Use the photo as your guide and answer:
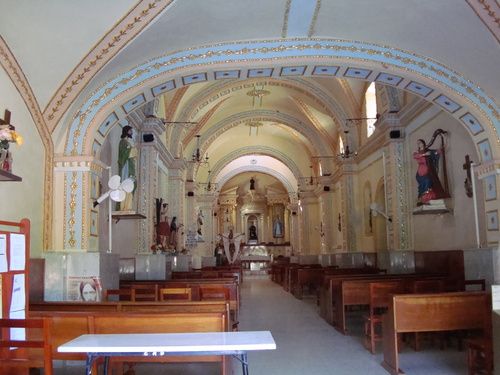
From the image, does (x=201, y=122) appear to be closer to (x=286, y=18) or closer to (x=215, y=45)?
(x=215, y=45)

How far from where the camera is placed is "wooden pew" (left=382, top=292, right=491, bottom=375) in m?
5.63

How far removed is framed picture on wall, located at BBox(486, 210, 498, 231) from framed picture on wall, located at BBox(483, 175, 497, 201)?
23cm

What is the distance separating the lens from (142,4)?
6480 millimetres

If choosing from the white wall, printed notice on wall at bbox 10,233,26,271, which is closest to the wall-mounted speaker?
the white wall

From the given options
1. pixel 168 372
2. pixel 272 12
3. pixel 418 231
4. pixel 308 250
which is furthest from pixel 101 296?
pixel 308 250

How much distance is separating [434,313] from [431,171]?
5.05 meters

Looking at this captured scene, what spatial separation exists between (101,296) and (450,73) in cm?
612

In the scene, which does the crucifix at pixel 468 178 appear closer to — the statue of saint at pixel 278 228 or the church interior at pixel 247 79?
the church interior at pixel 247 79

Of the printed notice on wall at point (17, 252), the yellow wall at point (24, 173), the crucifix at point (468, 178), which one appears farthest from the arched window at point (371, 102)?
the printed notice on wall at point (17, 252)

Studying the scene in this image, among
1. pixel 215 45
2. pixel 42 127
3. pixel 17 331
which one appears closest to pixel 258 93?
pixel 215 45

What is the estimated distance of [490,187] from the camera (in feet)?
27.0

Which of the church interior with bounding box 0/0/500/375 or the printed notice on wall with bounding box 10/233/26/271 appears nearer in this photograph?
the printed notice on wall with bounding box 10/233/26/271

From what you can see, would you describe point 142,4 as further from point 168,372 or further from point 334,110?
point 334,110

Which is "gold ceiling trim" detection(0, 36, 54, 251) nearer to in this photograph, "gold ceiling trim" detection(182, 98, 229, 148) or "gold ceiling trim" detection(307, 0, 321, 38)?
"gold ceiling trim" detection(307, 0, 321, 38)
